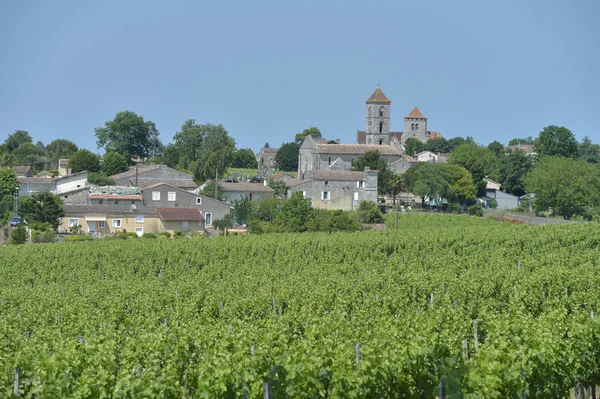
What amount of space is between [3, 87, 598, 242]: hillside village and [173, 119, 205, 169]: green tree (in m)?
0.26

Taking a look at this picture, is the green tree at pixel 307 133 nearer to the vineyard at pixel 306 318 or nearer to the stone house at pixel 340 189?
the stone house at pixel 340 189

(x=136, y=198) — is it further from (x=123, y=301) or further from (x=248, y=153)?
(x=248, y=153)

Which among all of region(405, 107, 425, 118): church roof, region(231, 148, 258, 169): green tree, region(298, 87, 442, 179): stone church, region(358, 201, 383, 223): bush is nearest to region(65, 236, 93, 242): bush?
region(358, 201, 383, 223): bush

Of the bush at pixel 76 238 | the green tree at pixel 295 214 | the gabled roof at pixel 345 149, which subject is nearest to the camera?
the bush at pixel 76 238

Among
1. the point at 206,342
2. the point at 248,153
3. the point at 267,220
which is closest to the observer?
the point at 206,342

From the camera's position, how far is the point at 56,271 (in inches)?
1131

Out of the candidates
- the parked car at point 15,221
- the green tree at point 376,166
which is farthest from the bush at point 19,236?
the green tree at point 376,166

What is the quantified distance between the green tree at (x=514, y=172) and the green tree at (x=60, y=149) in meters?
64.0

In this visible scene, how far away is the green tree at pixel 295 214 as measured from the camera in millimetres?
47281

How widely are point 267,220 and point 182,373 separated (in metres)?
41.5

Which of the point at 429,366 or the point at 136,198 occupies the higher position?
the point at 136,198

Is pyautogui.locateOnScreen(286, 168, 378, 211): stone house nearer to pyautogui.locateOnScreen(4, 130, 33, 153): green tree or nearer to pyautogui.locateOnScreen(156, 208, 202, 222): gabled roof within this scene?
pyautogui.locateOnScreen(156, 208, 202, 222): gabled roof

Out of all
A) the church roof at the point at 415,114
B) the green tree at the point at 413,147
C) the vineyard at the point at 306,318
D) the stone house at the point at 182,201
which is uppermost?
the church roof at the point at 415,114

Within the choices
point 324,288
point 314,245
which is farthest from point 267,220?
point 324,288
